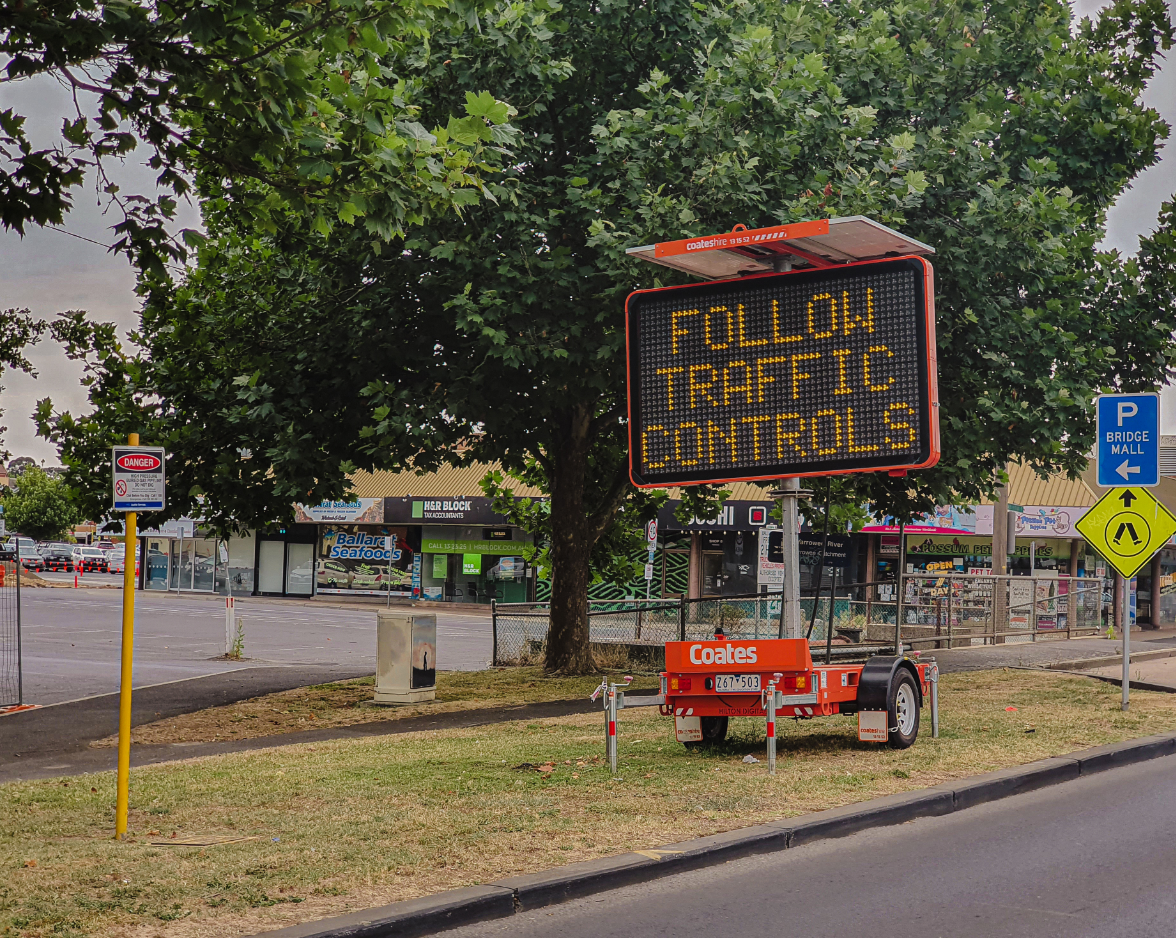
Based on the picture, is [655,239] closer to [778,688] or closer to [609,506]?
[778,688]

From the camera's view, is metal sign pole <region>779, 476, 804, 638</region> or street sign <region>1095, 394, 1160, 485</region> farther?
street sign <region>1095, 394, 1160, 485</region>

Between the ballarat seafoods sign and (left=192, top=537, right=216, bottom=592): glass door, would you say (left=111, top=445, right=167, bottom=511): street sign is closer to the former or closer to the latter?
the ballarat seafoods sign

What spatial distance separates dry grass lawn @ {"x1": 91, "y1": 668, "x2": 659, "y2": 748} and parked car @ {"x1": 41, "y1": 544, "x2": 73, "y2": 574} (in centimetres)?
5960

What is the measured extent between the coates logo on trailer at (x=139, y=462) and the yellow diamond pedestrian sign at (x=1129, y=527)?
1102cm

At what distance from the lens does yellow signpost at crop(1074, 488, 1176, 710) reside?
14.9 m

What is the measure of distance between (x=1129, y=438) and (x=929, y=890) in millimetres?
9438

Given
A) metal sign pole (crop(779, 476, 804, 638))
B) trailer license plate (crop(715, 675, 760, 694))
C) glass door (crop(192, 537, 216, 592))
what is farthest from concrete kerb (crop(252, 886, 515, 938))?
glass door (crop(192, 537, 216, 592))

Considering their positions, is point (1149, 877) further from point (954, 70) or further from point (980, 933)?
point (954, 70)

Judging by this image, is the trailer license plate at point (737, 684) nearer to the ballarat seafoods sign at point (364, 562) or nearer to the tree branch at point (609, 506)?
the tree branch at point (609, 506)

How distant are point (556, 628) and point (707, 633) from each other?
9.51 feet

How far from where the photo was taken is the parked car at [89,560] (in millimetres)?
72812

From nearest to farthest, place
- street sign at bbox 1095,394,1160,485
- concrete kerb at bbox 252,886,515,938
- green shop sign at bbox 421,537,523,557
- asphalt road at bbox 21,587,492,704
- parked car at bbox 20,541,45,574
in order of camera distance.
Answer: concrete kerb at bbox 252,886,515,938 → street sign at bbox 1095,394,1160,485 → asphalt road at bbox 21,587,492,704 → green shop sign at bbox 421,537,523,557 → parked car at bbox 20,541,45,574

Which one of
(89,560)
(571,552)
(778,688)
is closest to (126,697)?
(778,688)

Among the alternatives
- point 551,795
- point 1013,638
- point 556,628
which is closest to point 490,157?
point 551,795
